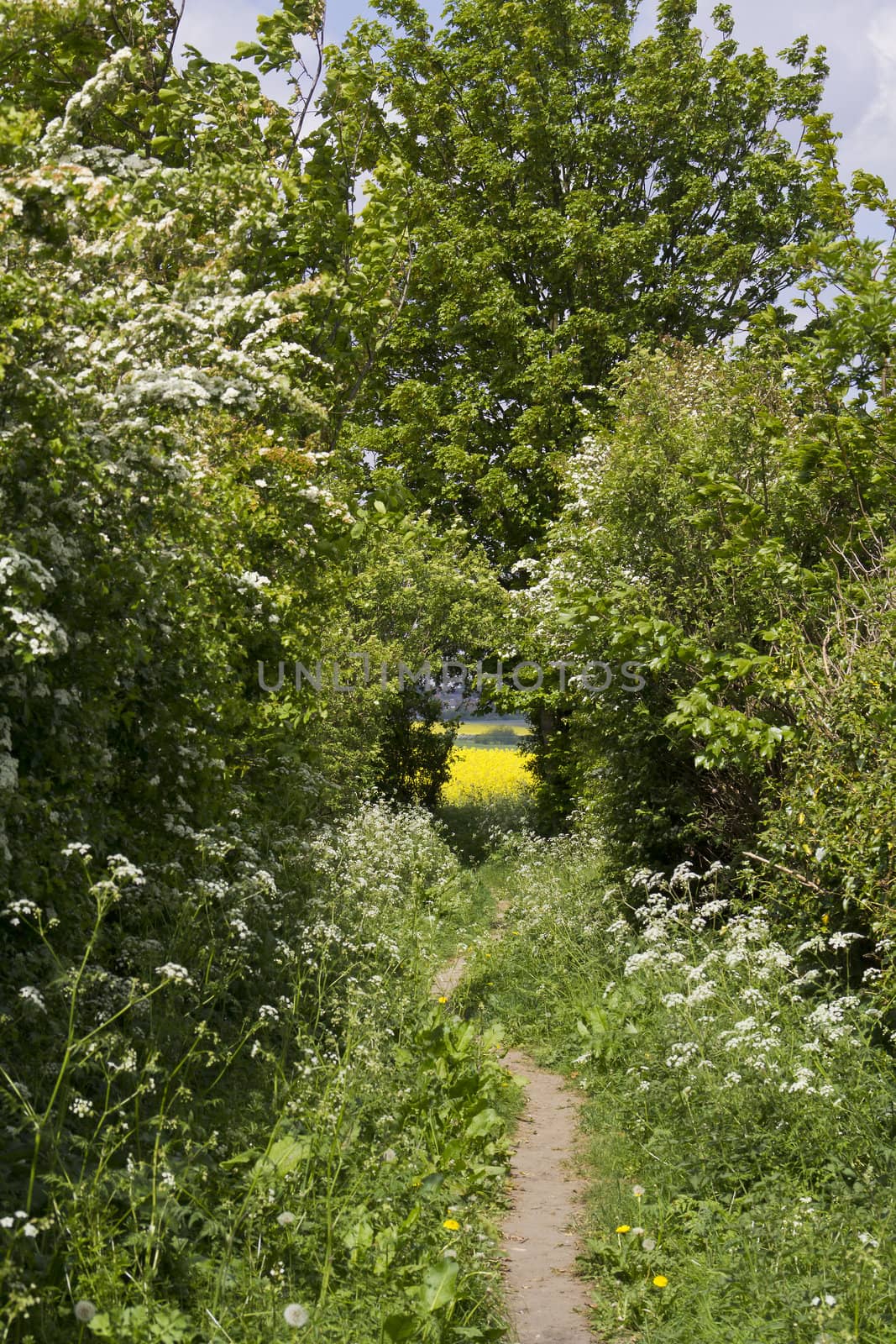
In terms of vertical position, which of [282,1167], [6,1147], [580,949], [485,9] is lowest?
[580,949]

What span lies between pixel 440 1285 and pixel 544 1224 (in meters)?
1.62

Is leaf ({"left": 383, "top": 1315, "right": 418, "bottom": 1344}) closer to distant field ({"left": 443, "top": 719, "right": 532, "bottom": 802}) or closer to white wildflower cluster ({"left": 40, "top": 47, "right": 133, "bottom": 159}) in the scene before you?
white wildflower cluster ({"left": 40, "top": 47, "right": 133, "bottom": 159})

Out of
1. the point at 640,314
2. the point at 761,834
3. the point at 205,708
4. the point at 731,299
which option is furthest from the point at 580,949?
the point at 731,299

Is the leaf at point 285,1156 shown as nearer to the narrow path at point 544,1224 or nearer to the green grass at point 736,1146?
the narrow path at point 544,1224

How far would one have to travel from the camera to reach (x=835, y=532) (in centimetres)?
832

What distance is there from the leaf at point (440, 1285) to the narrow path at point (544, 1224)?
57cm

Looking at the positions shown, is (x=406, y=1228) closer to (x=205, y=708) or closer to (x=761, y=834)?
(x=205, y=708)

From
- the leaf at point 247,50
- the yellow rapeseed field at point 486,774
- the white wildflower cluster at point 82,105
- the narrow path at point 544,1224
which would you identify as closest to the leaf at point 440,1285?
the narrow path at point 544,1224

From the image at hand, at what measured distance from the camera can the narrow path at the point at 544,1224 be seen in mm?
4352

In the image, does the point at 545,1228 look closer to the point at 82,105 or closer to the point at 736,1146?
the point at 736,1146

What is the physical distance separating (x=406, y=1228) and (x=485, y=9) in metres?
20.8

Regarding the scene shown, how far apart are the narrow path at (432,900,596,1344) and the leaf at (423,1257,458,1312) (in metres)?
0.57

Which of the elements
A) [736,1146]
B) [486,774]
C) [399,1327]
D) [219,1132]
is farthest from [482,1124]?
[486,774]

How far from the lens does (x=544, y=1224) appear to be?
523cm
